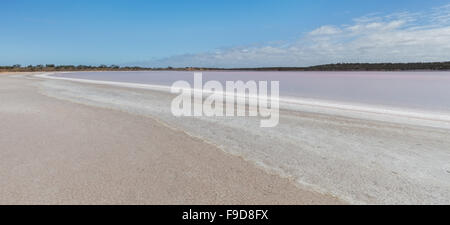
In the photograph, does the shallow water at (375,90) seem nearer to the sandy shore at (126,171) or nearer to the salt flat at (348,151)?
the salt flat at (348,151)

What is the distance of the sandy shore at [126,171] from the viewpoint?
260cm

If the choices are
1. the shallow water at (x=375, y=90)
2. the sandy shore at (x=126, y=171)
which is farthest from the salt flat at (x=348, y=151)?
the shallow water at (x=375, y=90)

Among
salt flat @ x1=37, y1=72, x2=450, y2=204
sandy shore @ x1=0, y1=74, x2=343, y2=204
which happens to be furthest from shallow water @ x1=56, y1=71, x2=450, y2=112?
sandy shore @ x1=0, y1=74, x2=343, y2=204

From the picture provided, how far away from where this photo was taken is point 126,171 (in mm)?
3209

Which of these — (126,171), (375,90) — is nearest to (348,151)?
(126,171)

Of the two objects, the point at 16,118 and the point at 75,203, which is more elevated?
the point at 16,118

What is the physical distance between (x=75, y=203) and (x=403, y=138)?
17.5ft

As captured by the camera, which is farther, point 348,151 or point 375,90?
point 375,90

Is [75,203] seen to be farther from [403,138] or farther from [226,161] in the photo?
[403,138]

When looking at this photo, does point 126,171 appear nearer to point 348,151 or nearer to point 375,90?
point 348,151

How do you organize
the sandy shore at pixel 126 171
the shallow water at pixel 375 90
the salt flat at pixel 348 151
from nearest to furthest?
the sandy shore at pixel 126 171, the salt flat at pixel 348 151, the shallow water at pixel 375 90

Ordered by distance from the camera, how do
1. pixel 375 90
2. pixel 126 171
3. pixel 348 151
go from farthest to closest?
pixel 375 90, pixel 348 151, pixel 126 171
